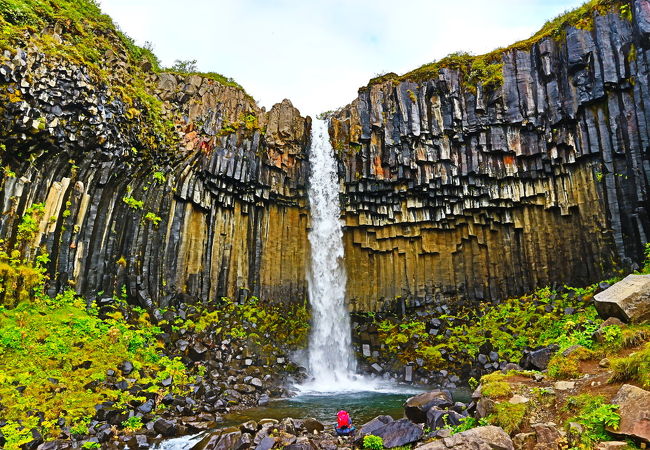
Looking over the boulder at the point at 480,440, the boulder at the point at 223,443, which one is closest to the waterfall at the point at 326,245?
the boulder at the point at 223,443

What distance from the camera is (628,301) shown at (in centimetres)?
802

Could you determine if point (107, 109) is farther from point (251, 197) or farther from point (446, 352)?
point (446, 352)

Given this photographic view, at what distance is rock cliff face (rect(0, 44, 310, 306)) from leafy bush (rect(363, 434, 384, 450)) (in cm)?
1167

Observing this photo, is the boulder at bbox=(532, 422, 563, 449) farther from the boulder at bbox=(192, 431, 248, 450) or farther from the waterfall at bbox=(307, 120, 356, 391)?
the waterfall at bbox=(307, 120, 356, 391)

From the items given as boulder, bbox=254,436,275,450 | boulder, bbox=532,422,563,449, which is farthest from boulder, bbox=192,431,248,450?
boulder, bbox=532,422,563,449

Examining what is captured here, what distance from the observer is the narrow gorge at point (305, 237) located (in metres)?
10.2

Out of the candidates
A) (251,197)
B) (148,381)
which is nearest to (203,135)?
(251,197)

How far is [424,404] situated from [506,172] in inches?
549

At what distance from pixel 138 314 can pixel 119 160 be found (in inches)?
241

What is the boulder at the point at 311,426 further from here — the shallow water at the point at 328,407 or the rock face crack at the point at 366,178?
the rock face crack at the point at 366,178

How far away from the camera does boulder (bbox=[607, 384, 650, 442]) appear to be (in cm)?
454

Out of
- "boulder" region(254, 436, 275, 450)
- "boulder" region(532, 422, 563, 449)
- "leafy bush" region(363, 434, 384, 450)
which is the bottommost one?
"boulder" region(254, 436, 275, 450)

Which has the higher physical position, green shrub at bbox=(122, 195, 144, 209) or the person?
green shrub at bbox=(122, 195, 144, 209)

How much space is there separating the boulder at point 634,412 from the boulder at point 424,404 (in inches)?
145
